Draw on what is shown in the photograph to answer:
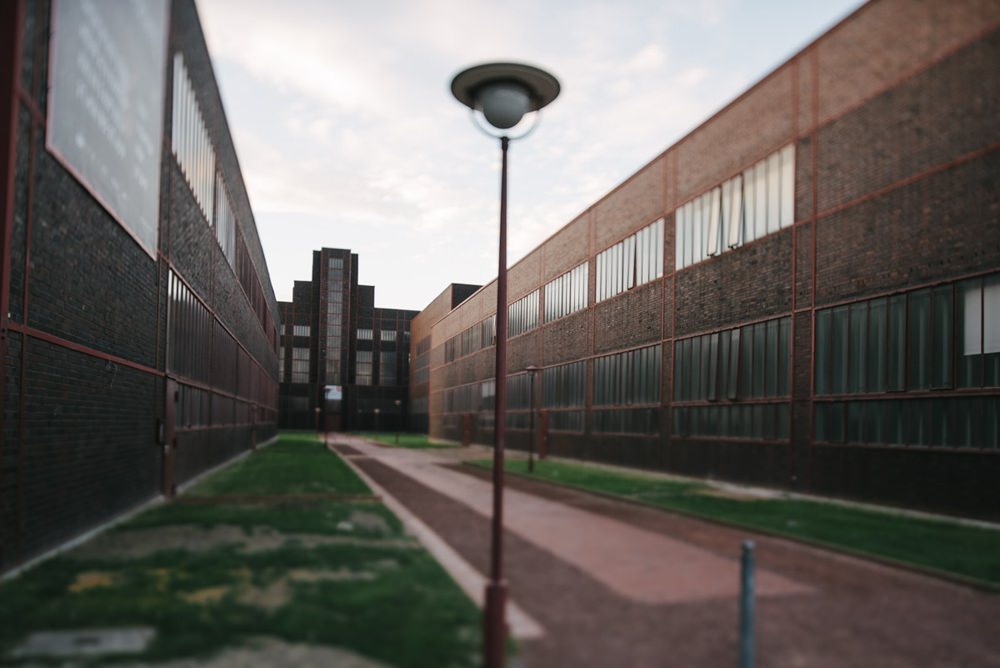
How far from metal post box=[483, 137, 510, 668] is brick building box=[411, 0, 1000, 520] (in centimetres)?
1337

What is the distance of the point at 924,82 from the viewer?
1872 cm

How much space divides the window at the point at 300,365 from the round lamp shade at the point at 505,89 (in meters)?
99.7

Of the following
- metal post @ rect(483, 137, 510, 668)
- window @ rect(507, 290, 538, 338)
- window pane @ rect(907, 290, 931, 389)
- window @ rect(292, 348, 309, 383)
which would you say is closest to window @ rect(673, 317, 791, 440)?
window pane @ rect(907, 290, 931, 389)

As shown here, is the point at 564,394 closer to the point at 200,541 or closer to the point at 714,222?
the point at 714,222

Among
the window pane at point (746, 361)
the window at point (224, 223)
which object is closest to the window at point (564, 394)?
the window pane at point (746, 361)

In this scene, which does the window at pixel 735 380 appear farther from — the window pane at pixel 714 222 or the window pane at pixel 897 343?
the window pane at pixel 897 343

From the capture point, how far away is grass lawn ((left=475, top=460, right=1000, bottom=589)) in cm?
1174

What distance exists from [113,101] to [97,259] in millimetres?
2517

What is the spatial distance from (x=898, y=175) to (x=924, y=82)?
2.10m

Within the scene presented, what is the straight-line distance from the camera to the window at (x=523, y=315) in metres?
49.7

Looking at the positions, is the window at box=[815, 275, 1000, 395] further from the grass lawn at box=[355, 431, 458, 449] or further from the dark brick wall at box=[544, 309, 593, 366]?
the grass lawn at box=[355, 431, 458, 449]

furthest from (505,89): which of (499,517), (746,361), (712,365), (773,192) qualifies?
(712,365)

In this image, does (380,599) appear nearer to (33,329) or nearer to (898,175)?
(33,329)

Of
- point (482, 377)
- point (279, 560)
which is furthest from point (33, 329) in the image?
point (482, 377)
